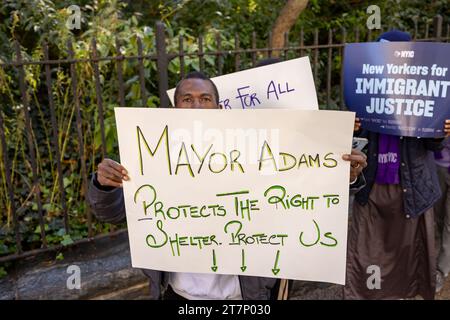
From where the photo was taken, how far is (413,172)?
8.87ft

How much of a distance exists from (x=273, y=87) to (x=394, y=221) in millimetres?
1338

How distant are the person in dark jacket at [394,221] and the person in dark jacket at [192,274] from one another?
1001mm

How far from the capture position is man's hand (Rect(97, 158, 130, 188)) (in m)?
1.64

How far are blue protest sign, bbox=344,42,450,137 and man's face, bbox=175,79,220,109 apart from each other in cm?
107

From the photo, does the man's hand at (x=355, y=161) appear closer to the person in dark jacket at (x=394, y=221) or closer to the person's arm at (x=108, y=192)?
the person's arm at (x=108, y=192)

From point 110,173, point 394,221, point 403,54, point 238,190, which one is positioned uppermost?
point 403,54

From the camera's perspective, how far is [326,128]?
63.9 inches

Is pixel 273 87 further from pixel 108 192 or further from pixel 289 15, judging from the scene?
pixel 289 15

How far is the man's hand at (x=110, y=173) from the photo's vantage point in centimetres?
164

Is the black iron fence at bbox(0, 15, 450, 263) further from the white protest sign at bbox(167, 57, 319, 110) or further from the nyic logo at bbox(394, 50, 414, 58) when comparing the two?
the nyic logo at bbox(394, 50, 414, 58)

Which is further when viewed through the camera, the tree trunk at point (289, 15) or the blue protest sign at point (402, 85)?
the tree trunk at point (289, 15)

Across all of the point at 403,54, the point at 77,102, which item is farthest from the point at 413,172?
the point at 77,102


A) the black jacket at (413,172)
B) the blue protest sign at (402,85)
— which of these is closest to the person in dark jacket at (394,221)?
the black jacket at (413,172)
